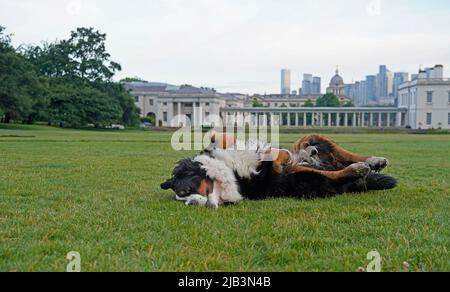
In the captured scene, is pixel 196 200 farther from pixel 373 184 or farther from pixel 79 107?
pixel 79 107

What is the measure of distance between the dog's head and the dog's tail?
6.06 feet

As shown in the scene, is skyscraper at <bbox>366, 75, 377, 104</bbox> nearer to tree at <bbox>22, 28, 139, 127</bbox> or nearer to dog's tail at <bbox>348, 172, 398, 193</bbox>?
tree at <bbox>22, 28, 139, 127</bbox>

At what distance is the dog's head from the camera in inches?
209

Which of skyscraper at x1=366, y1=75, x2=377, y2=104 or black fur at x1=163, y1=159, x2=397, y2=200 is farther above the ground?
skyscraper at x1=366, y1=75, x2=377, y2=104

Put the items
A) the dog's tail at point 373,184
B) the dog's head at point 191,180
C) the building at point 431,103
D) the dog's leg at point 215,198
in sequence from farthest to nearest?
the building at point 431,103 → the dog's tail at point 373,184 → the dog's head at point 191,180 → the dog's leg at point 215,198

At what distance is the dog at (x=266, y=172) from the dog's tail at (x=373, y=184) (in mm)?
18

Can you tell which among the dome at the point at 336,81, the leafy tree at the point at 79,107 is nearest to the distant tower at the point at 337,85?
the dome at the point at 336,81

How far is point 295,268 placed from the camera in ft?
10.3

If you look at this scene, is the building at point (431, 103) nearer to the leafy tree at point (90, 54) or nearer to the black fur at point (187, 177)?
the leafy tree at point (90, 54)

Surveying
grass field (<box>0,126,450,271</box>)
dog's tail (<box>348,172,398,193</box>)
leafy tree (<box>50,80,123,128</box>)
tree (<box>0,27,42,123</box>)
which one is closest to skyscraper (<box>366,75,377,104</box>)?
leafy tree (<box>50,80,123,128</box>)

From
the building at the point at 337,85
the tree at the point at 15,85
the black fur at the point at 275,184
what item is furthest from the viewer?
the building at the point at 337,85

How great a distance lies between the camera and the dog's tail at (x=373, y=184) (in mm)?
6055
